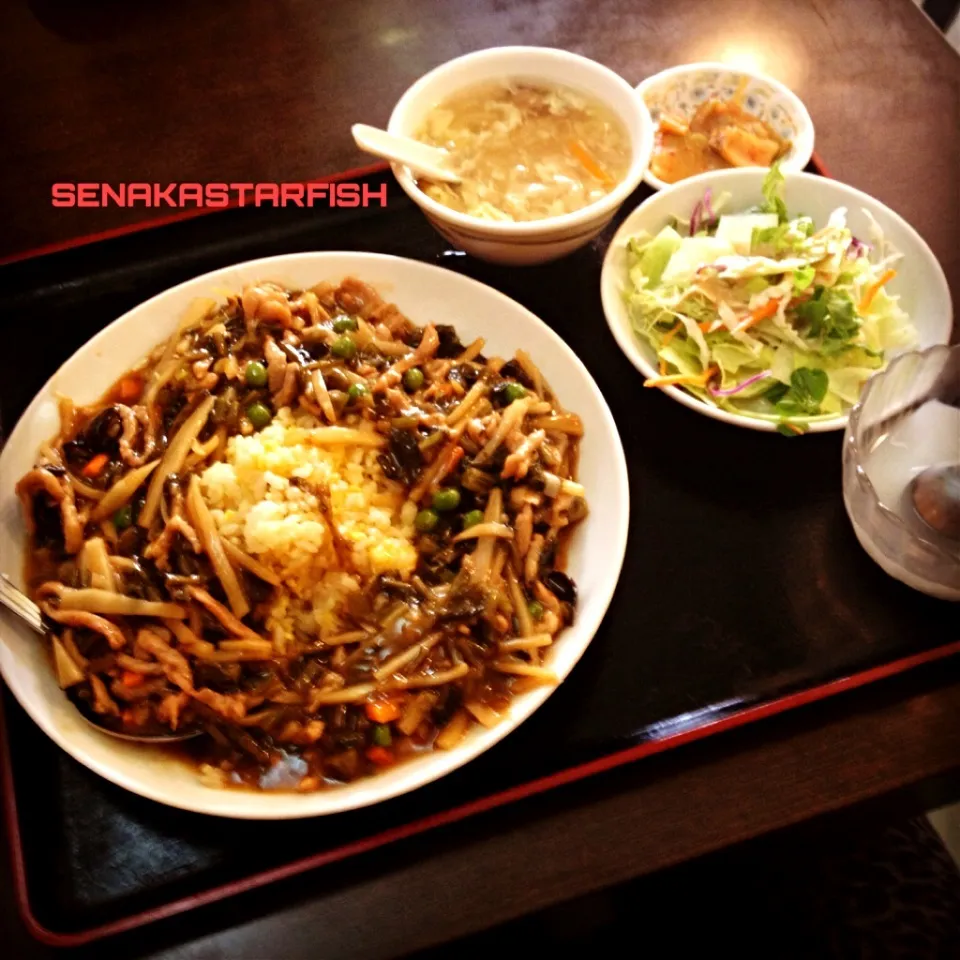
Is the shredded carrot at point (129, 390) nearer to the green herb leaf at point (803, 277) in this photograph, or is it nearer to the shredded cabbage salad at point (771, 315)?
the shredded cabbage salad at point (771, 315)

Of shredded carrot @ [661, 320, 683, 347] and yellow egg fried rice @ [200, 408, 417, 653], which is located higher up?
shredded carrot @ [661, 320, 683, 347]

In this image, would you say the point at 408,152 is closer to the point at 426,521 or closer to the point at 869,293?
the point at 426,521

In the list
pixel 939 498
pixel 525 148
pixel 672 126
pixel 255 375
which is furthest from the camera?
pixel 672 126

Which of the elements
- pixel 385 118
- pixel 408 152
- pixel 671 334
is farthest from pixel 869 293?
pixel 385 118

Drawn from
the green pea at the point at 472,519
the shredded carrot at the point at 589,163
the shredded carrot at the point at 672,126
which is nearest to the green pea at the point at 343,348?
the green pea at the point at 472,519

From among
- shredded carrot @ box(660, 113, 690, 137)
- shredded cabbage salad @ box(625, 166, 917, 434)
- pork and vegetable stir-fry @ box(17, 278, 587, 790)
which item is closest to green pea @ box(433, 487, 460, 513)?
pork and vegetable stir-fry @ box(17, 278, 587, 790)

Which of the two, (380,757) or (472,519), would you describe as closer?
(380,757)

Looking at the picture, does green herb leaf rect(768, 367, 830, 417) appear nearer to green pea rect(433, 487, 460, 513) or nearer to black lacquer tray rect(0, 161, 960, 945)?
black lacquer tray rect(0, 161, 960, 945)

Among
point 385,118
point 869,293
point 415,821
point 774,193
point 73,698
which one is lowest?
point 415,821
